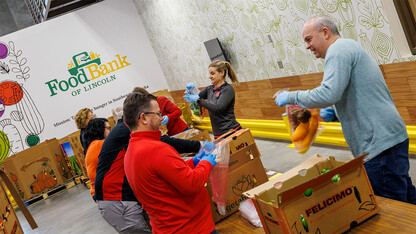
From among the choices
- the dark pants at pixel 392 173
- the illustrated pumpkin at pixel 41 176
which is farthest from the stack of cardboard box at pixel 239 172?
the illustrated pumpkin at pixel 41 176

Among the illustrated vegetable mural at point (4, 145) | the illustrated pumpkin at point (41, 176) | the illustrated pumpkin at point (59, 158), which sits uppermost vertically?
the illustrated vegetable mural at point (4, 145)

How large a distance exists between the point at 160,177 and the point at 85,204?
550 cm

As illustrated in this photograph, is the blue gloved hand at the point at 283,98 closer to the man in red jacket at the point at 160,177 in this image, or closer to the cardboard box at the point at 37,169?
the man in red jacket at the point at 160,177

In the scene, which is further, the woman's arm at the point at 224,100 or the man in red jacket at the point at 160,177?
the woman's arm at the point at 224,100

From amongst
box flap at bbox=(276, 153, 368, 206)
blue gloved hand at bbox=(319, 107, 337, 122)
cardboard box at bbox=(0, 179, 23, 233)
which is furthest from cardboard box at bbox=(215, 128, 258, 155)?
cardboard box at bbox=(0, 179, 23, 233)

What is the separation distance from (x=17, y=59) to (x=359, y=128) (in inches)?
340

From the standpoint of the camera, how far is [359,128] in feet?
7.05

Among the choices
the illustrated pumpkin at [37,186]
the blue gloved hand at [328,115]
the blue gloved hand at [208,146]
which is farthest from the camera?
the illustrated pumpkin at [37,186]

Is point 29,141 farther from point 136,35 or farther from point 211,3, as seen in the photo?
point 211,3

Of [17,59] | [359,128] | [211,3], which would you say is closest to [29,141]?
[17,59]

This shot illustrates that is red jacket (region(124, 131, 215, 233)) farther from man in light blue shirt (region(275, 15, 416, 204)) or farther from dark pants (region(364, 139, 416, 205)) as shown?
dark pants (region(364, 139, 416, 205))

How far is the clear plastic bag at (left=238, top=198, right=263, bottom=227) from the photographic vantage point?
233cm

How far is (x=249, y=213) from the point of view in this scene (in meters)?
2.43

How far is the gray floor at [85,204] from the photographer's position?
517 centimetres
